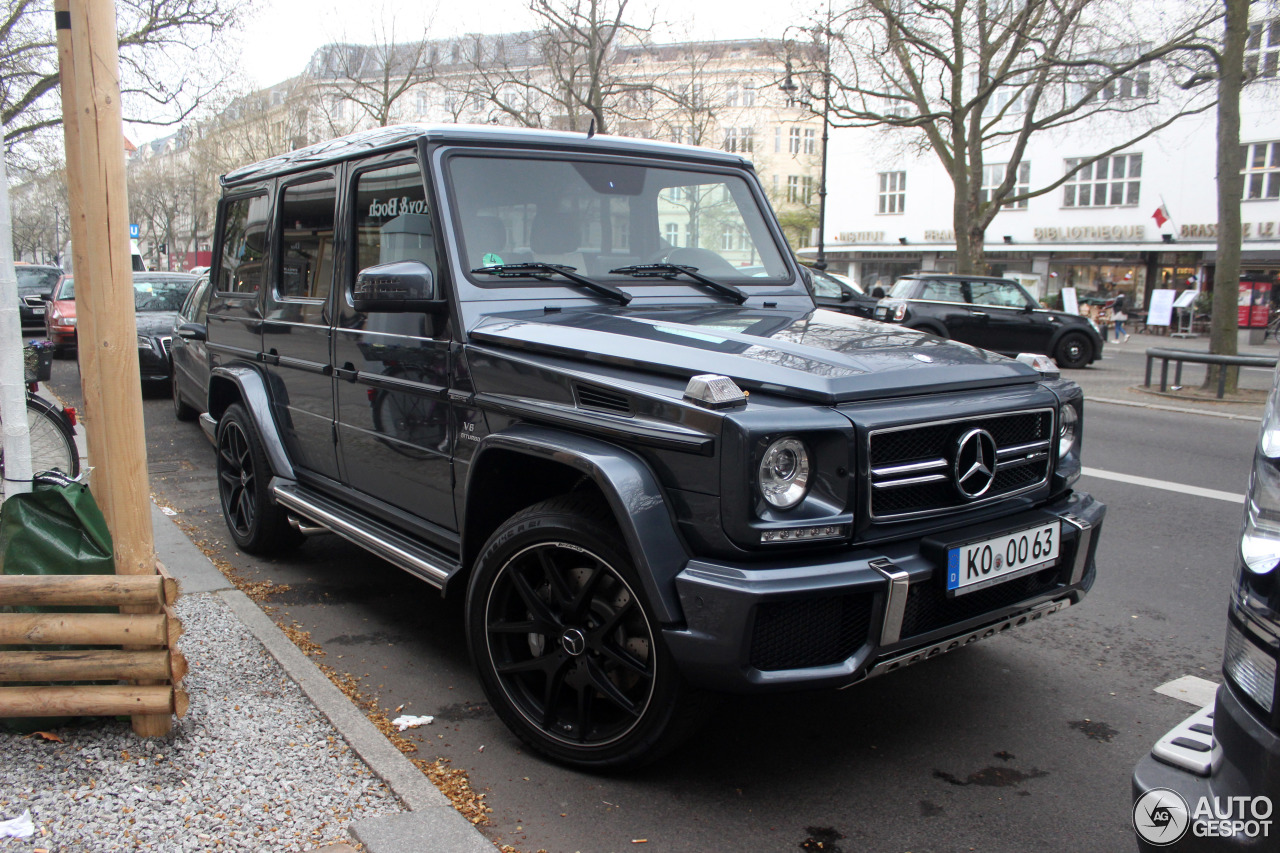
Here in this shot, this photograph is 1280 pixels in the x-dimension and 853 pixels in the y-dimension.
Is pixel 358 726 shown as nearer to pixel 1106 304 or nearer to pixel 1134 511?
pixel 1134 511

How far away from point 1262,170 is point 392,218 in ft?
133

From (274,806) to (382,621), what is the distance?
183 centimetres

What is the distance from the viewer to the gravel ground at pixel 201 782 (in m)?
2.63

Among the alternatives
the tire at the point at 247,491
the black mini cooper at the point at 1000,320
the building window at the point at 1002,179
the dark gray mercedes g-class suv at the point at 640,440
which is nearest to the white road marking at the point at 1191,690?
the dark gray mercedes g-class suv at the point at 640,440

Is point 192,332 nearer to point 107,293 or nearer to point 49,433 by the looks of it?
point 49,433

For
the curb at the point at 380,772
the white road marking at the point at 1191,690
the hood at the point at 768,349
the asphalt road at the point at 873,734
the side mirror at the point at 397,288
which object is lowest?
the white road marking at the point at 1191,690

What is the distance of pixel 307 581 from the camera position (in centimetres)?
517

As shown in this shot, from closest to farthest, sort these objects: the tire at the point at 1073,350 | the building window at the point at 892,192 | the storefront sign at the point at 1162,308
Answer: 1. the tire at the point at 1073,350
2. the storefront sign at the point at 1162,308
3. the building window at the point at 892,192

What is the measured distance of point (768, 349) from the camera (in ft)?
10.3

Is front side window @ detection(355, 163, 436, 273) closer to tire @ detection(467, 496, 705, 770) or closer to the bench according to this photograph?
tire @ detection(467, 496, 705, 770)

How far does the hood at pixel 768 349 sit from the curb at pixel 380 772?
1.37m

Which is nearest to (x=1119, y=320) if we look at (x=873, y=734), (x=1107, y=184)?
(x=1107, y=184)

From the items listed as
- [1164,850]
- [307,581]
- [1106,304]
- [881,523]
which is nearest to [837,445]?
[881,523]

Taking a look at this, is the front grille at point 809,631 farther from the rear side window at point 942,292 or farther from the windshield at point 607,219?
the rear side window at point 942,292
